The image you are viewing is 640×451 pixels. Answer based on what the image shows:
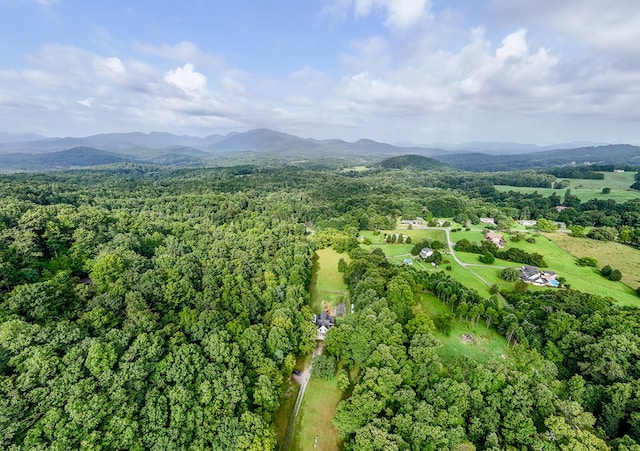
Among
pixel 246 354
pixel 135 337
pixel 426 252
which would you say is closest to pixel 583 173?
pixel 426 252

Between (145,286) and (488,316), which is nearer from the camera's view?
(145,286)

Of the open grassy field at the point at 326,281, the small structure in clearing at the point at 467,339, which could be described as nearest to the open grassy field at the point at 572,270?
→ the small structure in clearing at the point at 467,339

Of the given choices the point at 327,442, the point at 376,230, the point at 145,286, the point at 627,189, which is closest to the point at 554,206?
the point at 627,189

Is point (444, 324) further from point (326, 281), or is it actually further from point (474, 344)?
point (326, 281)

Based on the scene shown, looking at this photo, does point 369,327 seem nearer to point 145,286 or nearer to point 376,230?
point 145,286

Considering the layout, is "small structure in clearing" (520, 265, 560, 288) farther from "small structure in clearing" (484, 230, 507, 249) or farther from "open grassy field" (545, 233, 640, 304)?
"small structure in clearing" (484, 230, 507, 249)
